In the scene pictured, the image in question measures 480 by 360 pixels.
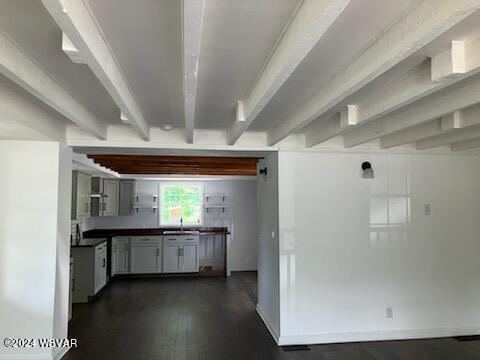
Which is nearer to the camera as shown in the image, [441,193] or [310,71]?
[310,71]

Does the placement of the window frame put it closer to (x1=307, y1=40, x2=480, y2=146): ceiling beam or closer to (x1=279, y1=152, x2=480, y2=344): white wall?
(x1=279, y1=152, x2=480, y2=344): white wall

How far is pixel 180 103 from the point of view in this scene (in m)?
3.04

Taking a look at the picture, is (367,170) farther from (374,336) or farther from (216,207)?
(216,207)

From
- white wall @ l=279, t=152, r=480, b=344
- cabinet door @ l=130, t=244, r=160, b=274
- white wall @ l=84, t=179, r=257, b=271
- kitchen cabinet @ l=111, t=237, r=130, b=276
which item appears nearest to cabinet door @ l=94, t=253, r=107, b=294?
kitchen cabinet @ l=111, t=237, r=130, b=276

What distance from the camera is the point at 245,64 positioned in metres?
2.21

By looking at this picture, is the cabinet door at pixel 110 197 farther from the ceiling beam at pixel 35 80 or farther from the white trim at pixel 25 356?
the ceiling beam at pixel 35 80

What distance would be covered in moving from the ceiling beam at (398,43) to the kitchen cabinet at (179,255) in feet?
18.2

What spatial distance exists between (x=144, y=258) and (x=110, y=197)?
145 cm

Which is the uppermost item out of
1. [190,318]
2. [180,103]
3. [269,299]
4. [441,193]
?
[180,103]

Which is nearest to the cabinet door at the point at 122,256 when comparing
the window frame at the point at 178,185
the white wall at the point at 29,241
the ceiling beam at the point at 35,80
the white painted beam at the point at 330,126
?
the window frame at the point at 178,185

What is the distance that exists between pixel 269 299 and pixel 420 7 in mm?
3819

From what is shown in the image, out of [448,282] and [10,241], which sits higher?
[10,241]

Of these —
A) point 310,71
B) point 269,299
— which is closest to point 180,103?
point 310,71

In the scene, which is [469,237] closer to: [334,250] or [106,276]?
[334,250]
